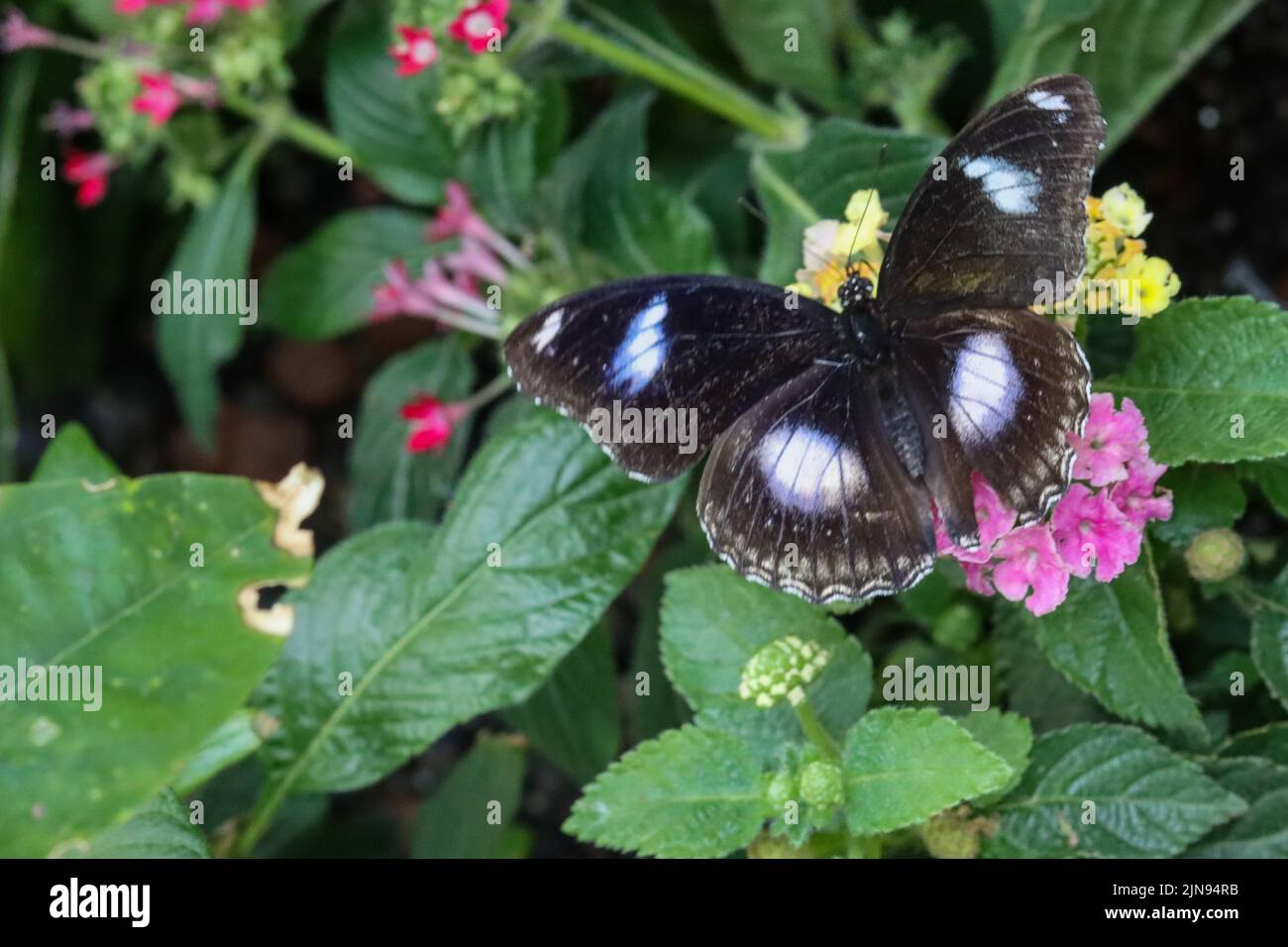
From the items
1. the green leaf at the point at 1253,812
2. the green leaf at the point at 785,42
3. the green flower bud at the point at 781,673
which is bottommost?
the green leaf at the point at 1253,812

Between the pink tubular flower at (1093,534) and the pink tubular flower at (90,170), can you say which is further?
the pink tubular flower at (90,170)

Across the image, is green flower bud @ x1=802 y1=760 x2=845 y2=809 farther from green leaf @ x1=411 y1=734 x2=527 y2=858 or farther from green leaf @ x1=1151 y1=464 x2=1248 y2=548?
green leaf @ x1=411 y1=734 x2=527 y2=858

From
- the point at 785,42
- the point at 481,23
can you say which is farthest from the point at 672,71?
the point at 481,23

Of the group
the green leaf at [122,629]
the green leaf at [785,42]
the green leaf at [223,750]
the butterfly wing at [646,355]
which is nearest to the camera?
the green leaf at [122,629]

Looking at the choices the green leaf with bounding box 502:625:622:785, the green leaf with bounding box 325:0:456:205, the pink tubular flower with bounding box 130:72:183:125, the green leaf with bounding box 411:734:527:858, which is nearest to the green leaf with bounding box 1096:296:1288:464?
the green leaf with bounding box 502:625:622:785

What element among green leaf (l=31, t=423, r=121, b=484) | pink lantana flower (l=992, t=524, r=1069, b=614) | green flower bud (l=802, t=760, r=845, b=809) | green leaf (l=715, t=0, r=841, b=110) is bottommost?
green flower bud (l=802, t=760, r=845, b=809)

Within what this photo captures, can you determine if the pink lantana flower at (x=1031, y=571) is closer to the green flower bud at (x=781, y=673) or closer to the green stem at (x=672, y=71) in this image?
the green flower bud at (x=781, y=673)

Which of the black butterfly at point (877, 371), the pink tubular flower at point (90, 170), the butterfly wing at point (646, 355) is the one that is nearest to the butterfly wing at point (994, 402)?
the black butterfly at point (877, 371)
